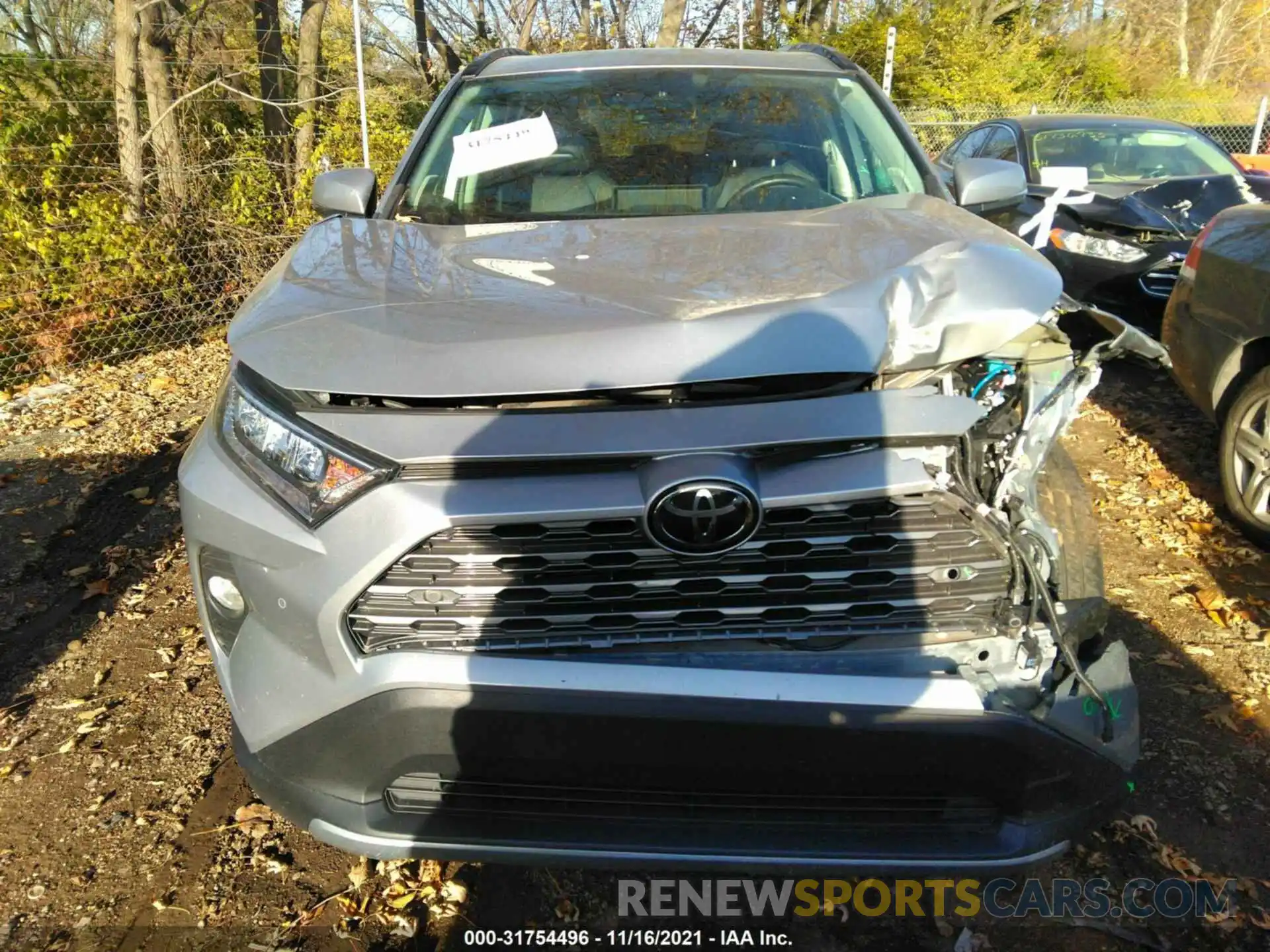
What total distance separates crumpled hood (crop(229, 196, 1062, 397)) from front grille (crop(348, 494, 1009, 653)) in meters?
0.27

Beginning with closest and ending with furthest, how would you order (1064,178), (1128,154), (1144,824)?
(1144,824) < (1064,178) < (1128,154)

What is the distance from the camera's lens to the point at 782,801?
1882mm

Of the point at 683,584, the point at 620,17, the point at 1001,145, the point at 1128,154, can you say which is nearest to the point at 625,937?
the point at 683,584

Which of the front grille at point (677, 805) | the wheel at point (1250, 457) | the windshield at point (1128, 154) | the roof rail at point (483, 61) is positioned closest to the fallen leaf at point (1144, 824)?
the front grille at point (677, 805)

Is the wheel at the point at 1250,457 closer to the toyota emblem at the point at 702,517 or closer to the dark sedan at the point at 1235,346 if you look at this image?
the dark sedan at the point at 1235,346

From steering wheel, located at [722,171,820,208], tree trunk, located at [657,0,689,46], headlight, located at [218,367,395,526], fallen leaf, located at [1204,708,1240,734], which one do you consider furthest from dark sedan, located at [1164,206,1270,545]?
tree trunk, located at [657,0,689,46]

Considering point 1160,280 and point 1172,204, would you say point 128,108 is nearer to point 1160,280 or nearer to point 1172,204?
point 1160,280

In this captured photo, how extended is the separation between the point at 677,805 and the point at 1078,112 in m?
17.9

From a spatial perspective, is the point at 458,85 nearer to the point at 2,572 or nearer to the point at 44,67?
the point at 2,572

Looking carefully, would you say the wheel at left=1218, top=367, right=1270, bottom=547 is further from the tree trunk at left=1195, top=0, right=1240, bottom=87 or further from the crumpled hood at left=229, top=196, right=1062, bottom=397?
the tree trunk at left=1195, top=0, right=1240, bottom=87

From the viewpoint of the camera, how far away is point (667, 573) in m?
1.77

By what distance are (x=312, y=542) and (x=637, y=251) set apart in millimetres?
1089

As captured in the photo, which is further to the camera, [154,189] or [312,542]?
[154,189]

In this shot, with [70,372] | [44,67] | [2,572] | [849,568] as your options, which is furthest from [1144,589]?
[44,67]
